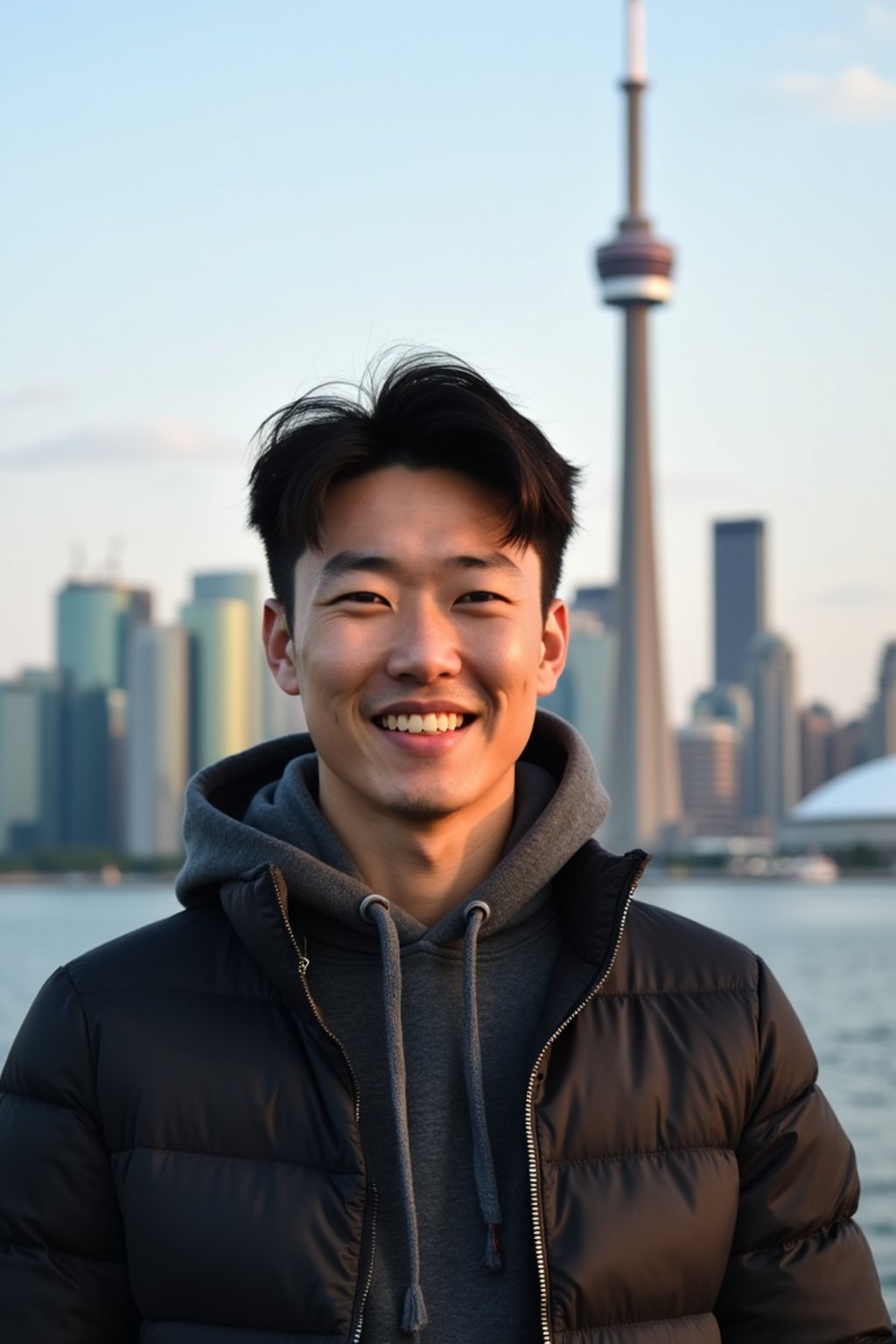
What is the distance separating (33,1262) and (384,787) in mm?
552

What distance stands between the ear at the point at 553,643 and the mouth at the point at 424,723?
18cm

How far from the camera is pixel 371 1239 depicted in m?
1.92

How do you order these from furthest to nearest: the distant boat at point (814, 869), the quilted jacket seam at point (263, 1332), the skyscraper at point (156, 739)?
the skyscraper at point (156, 739)
the distant boat at point (814, 869)
the quilted jacket seam at point (263, 1332)

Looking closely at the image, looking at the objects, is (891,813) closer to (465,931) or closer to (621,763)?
(621,763)

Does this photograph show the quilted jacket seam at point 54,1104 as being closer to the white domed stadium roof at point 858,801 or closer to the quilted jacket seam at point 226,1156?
the quilted jacket seam at point 226,1156

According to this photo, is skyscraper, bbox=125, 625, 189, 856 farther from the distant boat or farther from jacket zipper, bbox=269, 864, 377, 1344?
jacket zipper, bbox=269, 864, 377, 1344

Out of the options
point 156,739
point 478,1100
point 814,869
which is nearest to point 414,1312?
point 478,1100

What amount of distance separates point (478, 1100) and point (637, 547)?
257ft

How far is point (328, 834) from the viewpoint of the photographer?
2.16m

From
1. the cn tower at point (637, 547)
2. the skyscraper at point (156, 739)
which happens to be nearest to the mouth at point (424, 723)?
the cn tower at point (637, 547)

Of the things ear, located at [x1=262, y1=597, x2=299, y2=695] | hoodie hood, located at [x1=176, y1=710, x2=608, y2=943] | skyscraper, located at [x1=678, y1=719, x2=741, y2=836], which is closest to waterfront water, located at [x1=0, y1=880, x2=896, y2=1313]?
hoodie hood, located at [x1=176, y1=710, x2=608, y2=943]

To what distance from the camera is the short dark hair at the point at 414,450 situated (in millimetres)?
2100

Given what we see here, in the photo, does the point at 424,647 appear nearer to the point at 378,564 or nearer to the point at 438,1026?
the point at 378,564

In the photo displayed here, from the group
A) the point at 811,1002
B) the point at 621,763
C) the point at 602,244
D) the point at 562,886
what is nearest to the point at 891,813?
the point at 621,763
